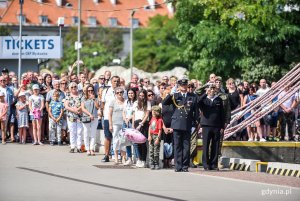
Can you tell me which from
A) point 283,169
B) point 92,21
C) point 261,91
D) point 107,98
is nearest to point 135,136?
point 107,98

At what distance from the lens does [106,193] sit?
1788 cm

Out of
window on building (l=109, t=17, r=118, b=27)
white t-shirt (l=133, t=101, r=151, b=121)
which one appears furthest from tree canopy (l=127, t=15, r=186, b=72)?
white t-shirt (l=133, t=101, r=151, b=121)

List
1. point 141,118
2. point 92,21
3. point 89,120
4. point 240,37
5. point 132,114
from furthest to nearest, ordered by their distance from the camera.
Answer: point 92,21 < point 240,37 < point 89,120 < point 132,114 < point 141,118

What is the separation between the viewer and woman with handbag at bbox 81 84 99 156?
26.9 meters

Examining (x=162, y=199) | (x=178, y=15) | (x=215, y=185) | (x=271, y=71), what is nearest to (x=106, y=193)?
(x=162, y=199)

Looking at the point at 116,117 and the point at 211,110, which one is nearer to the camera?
the point at 211,110

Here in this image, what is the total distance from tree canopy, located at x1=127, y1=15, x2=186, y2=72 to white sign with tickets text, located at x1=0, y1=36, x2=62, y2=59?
104709 mm

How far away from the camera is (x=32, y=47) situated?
127 ft

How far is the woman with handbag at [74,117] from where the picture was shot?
27359 millimetres

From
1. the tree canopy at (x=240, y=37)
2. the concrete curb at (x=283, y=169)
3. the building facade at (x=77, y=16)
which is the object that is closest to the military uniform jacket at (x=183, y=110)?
the concrete curb at (x=283, y=169)

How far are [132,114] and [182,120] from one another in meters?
1.84

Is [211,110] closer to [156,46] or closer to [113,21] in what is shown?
[156,46]

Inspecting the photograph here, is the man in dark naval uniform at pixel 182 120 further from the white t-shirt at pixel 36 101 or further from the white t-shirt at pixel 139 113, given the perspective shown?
the white t-shirt at pixel 36 101

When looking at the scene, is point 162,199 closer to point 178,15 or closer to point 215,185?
point 215,185
